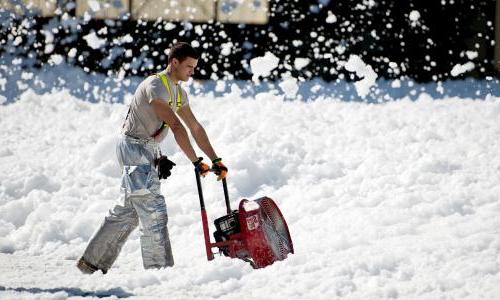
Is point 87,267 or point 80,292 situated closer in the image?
point 80,292

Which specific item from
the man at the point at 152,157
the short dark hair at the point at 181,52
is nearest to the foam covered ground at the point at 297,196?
the man at the point at 152,157

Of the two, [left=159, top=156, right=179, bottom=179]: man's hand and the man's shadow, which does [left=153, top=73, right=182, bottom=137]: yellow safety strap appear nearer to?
[left=159, top=156, right=179, bottom=179]: man's hand

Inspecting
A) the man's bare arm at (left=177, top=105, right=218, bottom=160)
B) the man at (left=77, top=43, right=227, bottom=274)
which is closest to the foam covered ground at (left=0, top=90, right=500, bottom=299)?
the man at (left=77, top=43, right=227, bottom=274)

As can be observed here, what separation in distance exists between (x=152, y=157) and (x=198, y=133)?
328mm

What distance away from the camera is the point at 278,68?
1171 cm

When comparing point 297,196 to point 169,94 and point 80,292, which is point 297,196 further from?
point 80,292

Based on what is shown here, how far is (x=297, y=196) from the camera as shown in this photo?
21.4 ft

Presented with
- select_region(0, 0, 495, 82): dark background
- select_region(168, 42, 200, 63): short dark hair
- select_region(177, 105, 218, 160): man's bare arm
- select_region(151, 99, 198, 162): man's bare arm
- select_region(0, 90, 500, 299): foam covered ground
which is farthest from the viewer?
A: select_region(0, 0, 495, 82): dark background

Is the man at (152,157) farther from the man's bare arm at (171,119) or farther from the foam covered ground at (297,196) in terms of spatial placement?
the foam covered ground at (297,196)

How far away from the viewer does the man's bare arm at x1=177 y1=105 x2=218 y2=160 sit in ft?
15.3

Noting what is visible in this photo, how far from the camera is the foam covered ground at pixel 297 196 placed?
4.18 m

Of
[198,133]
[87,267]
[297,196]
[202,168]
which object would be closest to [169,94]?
[198,133]

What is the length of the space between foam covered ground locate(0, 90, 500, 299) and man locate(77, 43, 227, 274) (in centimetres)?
24

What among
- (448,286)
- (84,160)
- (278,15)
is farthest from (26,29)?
(448,286)
